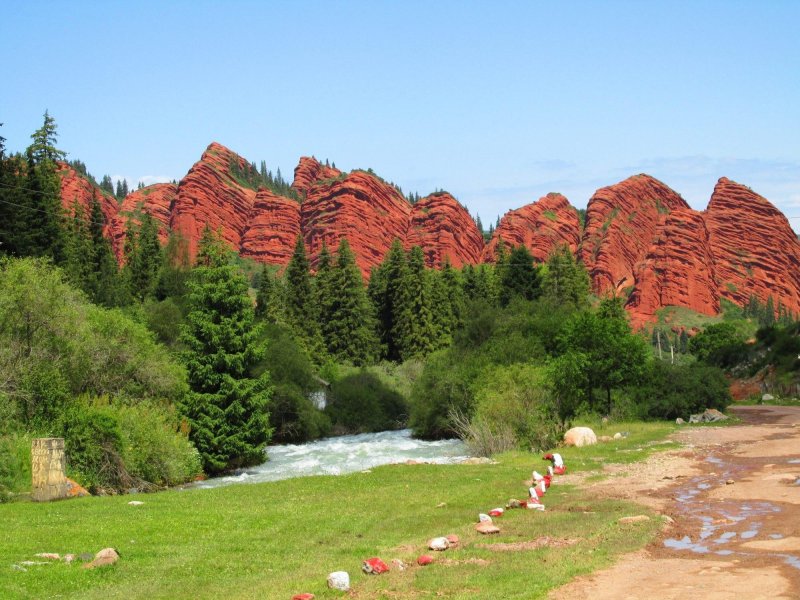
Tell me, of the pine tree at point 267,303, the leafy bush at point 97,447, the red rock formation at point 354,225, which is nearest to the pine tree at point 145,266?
the pine tree at point 267,303

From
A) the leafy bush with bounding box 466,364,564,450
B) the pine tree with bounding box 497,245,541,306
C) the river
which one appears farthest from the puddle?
the pine tree with bounding box 497,245,541,306

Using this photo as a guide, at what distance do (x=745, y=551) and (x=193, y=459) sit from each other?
1120 inches

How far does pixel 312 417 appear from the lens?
2251 inches

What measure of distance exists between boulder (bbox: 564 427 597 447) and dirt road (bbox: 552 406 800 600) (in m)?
3.59

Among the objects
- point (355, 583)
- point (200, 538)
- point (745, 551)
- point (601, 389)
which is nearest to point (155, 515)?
point (200, 538)

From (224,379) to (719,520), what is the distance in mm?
30909

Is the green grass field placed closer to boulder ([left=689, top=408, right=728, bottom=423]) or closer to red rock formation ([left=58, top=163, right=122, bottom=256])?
boulder ([left=689, top=408, right=728, bottom=423])

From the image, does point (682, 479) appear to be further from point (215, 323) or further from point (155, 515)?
point (215, 323)

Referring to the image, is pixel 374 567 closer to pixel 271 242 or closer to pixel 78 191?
pixel 78 191

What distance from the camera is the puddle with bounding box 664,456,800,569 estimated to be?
43.6 feet

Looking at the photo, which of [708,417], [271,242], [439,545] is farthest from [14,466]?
[271,242]

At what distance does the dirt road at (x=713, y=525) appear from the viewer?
34.9 ft

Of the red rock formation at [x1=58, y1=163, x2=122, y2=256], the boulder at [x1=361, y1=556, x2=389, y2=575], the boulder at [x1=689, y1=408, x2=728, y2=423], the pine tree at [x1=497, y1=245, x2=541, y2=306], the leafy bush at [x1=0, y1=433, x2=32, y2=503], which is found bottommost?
the boulder at [x1=689, y1=408, x2=728, y2=423]

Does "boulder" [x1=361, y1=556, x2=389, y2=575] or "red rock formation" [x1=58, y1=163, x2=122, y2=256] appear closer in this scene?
Result: "boulder" [x1=361, y1=556, x2=389, y2=575]
